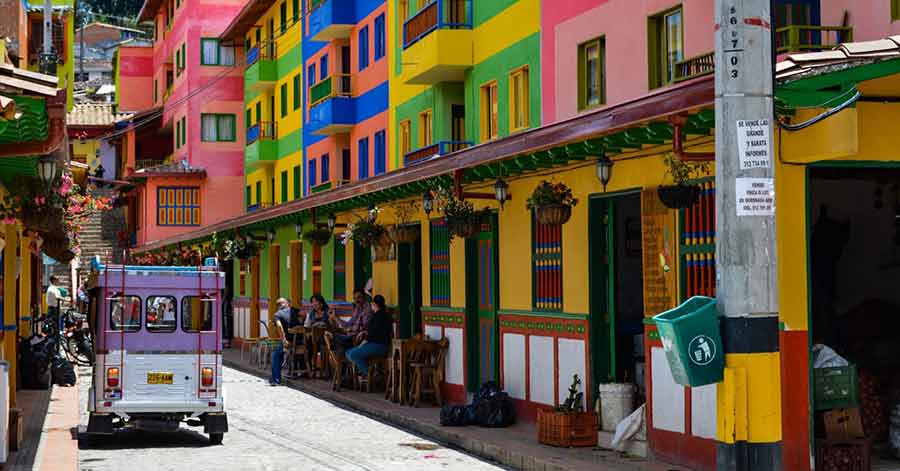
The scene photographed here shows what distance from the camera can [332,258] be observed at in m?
33.8

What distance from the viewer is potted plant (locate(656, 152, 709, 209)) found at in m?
14.0

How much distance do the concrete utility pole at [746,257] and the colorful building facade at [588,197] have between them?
0.02m

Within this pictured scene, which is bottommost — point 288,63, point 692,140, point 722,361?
point 722,361

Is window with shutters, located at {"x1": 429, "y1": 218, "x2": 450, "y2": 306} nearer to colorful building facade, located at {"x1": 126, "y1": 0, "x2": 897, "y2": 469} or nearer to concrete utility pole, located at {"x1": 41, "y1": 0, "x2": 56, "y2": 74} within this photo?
colorful building facade, located at {"x1": 126, "y1": 0, "x2": 897, "y2": 469}

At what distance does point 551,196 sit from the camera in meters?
17.5

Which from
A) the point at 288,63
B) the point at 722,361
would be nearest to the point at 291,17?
the point at 288,63

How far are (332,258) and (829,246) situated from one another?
18559mm

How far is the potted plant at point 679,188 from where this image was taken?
1399cm

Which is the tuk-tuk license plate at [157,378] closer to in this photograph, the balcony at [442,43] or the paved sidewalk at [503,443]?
the paved sidewalk at [503,443]

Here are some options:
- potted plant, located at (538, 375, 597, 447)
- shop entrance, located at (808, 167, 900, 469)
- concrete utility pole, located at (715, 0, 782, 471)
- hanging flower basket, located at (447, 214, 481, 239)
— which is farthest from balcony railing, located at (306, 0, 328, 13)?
concrete utility pole, located at (715, 0, 782, 471)

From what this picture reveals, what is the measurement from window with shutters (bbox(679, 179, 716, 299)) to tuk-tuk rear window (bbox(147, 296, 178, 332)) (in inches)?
271

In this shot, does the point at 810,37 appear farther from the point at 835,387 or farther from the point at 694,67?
the point at 835,387

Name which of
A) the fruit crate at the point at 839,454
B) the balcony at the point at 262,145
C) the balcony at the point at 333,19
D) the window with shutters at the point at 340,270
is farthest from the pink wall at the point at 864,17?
the balcony at the point at 262,145

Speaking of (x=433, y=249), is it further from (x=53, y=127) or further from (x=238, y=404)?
(x=53, y=127)
